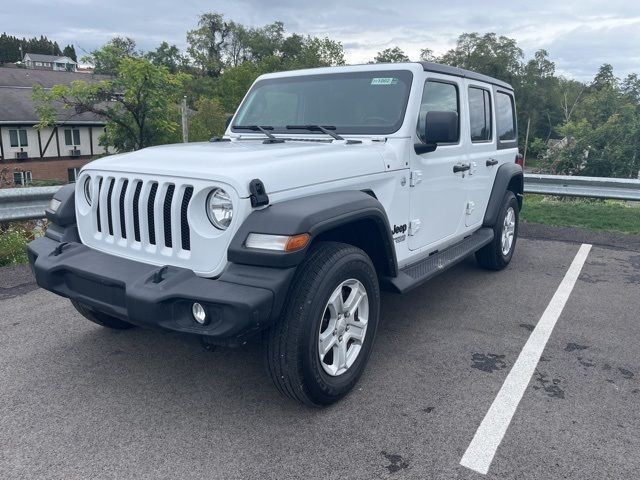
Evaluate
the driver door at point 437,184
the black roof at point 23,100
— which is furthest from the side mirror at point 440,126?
the black roof at point 23,100

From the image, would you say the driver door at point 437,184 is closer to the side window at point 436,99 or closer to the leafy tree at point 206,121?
the side window at point 436,99

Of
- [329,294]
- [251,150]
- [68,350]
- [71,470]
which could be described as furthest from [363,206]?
[68,350]

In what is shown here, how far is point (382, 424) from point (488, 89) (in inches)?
153

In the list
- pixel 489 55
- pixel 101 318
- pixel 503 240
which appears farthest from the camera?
pixel 489 55

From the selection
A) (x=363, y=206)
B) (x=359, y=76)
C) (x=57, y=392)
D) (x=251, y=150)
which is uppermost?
(x=359, y=76)

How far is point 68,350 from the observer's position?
381 centimetres

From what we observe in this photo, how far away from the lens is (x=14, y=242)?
6086mm

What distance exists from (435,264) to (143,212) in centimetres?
231

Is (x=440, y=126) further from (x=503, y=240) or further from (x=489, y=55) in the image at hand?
(x=489, y=55)

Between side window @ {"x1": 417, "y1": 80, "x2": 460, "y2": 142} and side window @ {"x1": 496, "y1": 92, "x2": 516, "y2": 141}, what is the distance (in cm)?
128

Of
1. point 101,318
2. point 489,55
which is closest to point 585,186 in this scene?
point 101,318

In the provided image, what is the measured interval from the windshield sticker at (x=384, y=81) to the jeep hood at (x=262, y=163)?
648 mm

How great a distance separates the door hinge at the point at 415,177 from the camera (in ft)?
12.8

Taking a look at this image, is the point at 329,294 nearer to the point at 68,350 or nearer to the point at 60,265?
the point at 60,265
